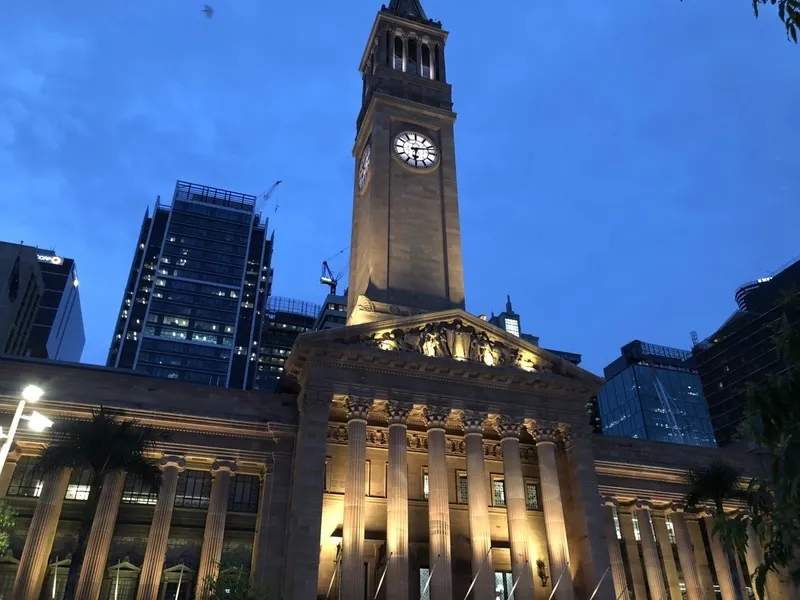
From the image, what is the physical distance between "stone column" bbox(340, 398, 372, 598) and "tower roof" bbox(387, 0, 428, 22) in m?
48.2

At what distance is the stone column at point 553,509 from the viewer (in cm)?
4006

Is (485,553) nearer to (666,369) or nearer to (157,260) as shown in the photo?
(666,369)

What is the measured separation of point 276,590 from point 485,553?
12.1 metres

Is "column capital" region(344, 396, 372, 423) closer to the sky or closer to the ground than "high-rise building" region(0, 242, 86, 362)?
closer to the ground

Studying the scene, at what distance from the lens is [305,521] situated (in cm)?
3700

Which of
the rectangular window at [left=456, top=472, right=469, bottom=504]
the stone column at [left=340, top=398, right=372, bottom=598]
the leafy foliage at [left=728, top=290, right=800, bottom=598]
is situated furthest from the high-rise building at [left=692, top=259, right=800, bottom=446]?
the leafy foliage at [left=728, top=290, right=800, bottom=598]

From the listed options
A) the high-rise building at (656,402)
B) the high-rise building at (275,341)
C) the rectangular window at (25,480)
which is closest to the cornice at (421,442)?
the rectangular window at (25,480)

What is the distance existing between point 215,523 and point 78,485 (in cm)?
876

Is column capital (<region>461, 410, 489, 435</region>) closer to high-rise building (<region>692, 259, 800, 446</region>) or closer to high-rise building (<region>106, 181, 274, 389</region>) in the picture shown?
high-rise building (<region>692, 259, 800, 446</region>)

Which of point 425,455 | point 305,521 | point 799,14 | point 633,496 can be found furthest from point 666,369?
point 799,14

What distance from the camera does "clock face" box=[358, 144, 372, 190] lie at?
200 ft

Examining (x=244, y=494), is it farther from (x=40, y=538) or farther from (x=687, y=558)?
(x=687, y=558)

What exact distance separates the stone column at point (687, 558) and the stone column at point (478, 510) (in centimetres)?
1699

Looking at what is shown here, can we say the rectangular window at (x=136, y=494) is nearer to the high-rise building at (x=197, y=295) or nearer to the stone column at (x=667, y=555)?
the stone column at (x=667, y=555)
